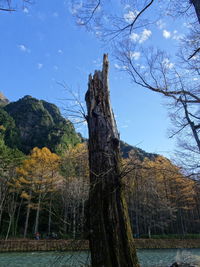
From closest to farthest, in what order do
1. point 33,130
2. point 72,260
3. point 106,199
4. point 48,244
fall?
point 106,199 < point 72,260 < point 48,244 < point 33,130

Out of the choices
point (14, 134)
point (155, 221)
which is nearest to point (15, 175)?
point (155, 221)

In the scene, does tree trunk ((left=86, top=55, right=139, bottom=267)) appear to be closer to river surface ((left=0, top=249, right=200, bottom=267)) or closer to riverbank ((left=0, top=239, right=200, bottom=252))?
river surface ((left=0, top=249, right=200, bottom=267))

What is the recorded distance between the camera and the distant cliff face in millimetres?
40781

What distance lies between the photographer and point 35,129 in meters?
47.5

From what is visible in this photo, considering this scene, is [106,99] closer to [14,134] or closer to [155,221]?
[155,221]

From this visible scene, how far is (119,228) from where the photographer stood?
205 cm

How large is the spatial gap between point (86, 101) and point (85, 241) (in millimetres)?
1899

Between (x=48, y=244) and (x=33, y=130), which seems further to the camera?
(x=33, y=130)

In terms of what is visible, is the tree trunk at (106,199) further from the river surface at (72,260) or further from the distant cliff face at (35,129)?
the distant cliff face at (35,129)

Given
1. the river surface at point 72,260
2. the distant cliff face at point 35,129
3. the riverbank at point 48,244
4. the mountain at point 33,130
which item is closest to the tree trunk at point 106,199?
the river surface at point 72,260

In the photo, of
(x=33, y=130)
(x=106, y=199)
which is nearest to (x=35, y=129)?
(x=33, y=130)

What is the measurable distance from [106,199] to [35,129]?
48.2 m

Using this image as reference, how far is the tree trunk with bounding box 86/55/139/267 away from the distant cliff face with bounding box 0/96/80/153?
34.1 meters

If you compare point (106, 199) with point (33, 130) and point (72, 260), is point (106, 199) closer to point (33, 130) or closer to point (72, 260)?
point (72, 260)
